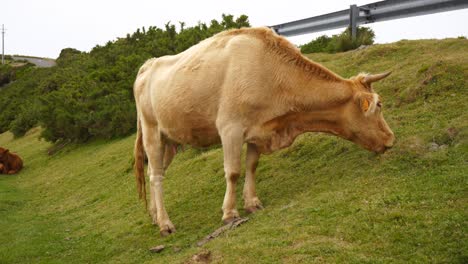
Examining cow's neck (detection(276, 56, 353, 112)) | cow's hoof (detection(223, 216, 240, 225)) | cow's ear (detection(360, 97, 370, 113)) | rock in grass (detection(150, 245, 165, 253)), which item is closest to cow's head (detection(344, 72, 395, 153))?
cow's ear (detection(360, 97, 370, 113))

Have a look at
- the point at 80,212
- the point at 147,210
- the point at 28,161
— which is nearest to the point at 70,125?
the point at 28,161

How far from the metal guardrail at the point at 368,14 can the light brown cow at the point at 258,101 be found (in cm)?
634

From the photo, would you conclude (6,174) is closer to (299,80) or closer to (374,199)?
(299,80)

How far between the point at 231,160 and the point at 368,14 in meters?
9.71

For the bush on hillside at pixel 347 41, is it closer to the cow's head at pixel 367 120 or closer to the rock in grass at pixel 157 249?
the cow's head at pixel 367 120

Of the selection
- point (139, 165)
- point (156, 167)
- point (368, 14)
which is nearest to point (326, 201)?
point (156, 167)

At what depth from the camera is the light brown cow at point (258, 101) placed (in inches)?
317

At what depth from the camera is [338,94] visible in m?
8.09

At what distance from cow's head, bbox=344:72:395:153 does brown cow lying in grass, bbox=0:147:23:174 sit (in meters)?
18.1

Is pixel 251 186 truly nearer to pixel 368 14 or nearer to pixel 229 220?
pixel 229 220

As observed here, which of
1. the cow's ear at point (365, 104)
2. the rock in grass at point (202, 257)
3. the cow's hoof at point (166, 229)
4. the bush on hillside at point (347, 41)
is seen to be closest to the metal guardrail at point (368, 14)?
the bush on hillside at point (347, 41)

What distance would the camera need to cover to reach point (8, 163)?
22516mm

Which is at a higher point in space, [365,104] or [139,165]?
[365,104]

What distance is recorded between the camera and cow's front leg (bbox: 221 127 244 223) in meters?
8.02
